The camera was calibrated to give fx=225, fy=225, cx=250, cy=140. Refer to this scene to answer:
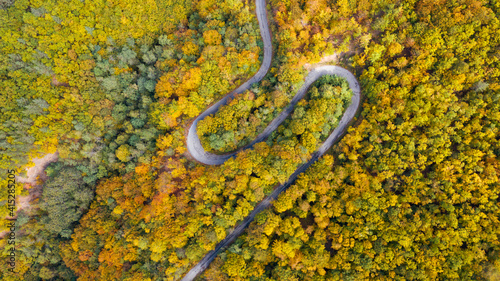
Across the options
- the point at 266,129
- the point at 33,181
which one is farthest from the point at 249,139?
the point at 33,181

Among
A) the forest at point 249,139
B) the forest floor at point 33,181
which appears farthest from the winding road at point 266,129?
the forest floor at point 33,181

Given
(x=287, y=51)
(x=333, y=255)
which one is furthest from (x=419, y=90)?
(x=333, y=255)

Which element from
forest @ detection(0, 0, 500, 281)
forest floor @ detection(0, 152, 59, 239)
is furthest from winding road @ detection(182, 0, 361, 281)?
forest floor @ detection(0, 152, 59, 239)

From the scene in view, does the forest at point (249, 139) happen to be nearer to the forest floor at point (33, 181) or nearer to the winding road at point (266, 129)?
the forest floor at point (33, 181)

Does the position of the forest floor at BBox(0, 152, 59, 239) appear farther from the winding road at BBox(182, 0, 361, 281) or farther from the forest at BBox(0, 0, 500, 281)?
the winding road at BBox(182, 0, 361, 281)

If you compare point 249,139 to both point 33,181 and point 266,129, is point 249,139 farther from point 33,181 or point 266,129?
point 33,181
